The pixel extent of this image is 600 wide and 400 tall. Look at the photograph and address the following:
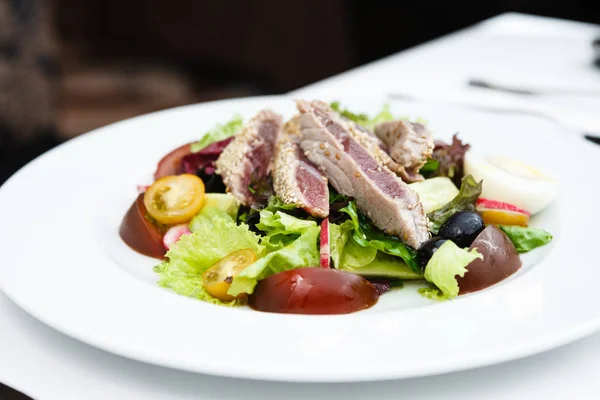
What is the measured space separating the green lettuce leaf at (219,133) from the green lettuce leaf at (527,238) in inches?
61.2

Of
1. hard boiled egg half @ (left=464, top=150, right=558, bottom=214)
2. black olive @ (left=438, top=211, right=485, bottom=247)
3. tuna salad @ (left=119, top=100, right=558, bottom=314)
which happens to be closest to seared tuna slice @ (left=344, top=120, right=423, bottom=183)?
tuna salad @ (left=119, top=100, right=558, bottom=314)

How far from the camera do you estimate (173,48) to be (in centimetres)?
1194

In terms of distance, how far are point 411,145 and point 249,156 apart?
→ 0.72 m

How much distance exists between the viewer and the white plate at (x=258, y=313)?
2002 millimetres

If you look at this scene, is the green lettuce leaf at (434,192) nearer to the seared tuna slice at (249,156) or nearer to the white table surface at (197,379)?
the seared tuna slice at (249,156)

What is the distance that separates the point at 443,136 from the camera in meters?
4.03

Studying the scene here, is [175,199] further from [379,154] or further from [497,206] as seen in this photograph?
[497,206]

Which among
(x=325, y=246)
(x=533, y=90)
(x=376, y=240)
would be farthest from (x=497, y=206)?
(x=533, y=90)

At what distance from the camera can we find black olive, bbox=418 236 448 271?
8.95ft

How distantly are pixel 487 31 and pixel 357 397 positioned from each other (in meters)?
4.88

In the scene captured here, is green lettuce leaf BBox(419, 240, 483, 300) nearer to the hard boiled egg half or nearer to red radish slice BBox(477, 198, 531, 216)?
red radish slice BBox(477, 198, 531, 216)

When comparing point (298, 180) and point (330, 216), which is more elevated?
point (298, 180)

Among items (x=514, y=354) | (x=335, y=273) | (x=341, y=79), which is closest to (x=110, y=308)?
(x=335, y=273)

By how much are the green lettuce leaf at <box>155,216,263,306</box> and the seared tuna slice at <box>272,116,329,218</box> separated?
0.23 metres
